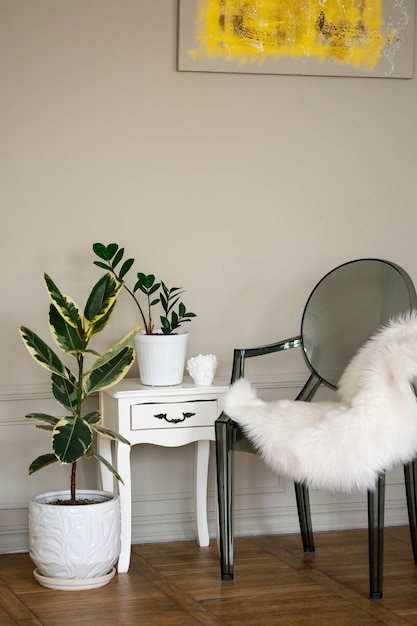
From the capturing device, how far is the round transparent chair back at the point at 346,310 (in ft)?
10.1

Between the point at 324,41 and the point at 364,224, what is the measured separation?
727 millimetres

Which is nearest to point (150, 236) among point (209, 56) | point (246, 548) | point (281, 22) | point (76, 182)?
point (76, 182)

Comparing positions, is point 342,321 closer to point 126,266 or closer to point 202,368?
point 202,368

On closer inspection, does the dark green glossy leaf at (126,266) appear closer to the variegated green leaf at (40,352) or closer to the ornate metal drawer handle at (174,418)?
the variegated green leaf at (40,352)

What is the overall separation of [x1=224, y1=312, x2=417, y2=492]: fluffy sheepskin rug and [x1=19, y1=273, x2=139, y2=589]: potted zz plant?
48 centimetres

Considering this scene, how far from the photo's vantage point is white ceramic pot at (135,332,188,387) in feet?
9.99

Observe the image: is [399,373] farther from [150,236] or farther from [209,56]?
[209,56]

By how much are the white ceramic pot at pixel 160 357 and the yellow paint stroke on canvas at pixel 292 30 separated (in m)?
1.08

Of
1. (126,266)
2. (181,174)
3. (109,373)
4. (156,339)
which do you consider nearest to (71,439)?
(109,373)

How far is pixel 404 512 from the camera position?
3.59 m

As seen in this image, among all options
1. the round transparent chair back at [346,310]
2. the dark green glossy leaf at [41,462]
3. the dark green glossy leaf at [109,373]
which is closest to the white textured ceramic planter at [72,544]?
the dark green glossy leaf at [41,462]

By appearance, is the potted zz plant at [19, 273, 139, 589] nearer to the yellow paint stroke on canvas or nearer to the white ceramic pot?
the white ceramic pot

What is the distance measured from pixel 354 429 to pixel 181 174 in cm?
128

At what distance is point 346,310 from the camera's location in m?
Result: 3.13
